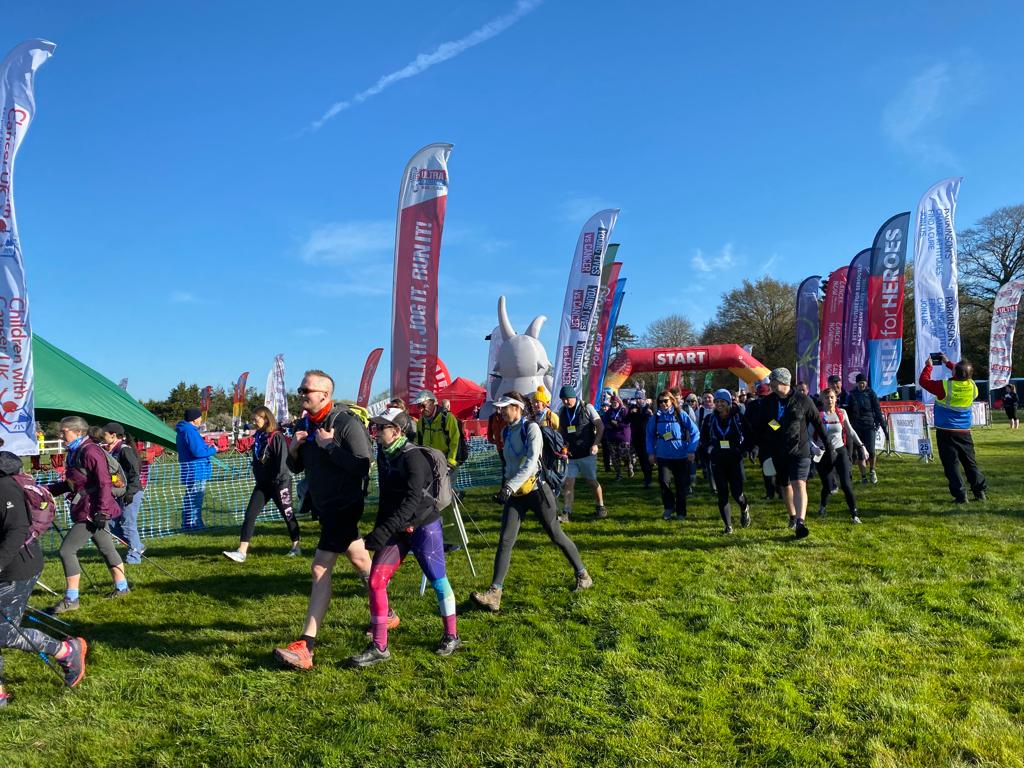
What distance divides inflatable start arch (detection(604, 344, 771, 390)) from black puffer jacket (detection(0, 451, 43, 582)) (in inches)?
851

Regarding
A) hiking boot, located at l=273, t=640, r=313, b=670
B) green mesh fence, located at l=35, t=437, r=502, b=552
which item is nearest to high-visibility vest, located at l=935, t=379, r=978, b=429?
green mesh fence, located at l=35, t=437, r=502, b=552

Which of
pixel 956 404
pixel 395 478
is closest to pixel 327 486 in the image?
pixel 395 478

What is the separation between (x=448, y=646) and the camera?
13.6 ft

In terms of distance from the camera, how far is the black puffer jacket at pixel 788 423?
6.68 metres

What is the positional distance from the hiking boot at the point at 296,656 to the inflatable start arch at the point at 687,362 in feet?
68.6

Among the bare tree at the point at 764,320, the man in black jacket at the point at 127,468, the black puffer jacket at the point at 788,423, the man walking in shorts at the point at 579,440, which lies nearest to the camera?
the man in black jacket at the point at 127,468

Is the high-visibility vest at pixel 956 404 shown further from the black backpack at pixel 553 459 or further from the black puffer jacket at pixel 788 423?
the black backpack at pixel 553 459

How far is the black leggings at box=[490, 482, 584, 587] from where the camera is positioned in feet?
16.8

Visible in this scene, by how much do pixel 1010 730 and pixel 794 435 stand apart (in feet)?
12.9

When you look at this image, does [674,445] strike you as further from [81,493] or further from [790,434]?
[81,493]

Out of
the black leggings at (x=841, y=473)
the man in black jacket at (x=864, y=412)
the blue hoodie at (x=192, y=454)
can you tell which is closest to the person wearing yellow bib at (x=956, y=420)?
the black leggings at (x=841, y=473)

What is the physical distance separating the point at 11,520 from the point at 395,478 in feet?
7.24

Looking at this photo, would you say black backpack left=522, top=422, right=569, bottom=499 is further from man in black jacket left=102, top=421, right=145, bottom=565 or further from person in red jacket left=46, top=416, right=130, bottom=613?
man in black jacket left=102, top=421, right=145, bottom=565

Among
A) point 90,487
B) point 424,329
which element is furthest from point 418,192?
point 90,487
